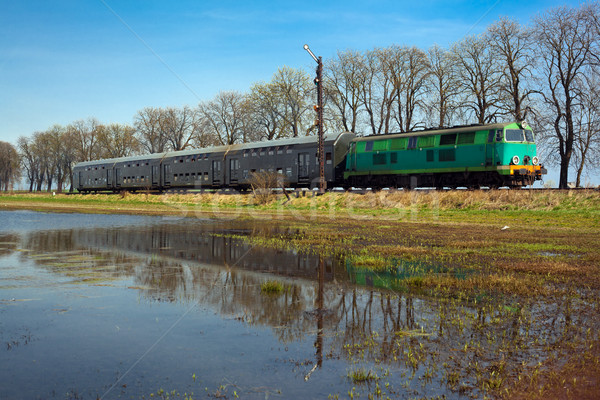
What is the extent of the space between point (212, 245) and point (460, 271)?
6.78 metres

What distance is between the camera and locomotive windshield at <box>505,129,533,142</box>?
1018 inches

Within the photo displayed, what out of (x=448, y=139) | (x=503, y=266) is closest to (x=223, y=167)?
(x=448, y=139)

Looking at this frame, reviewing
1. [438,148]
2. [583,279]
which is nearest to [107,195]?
[438,148]

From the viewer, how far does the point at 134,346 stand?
471 centimetres

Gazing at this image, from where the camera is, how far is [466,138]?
27.1 m

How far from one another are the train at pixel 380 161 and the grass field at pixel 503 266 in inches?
109

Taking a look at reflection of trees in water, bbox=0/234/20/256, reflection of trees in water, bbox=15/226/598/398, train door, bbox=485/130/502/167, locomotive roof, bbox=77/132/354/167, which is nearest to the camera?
reflection of trees in water, bbox=15/226/598/398

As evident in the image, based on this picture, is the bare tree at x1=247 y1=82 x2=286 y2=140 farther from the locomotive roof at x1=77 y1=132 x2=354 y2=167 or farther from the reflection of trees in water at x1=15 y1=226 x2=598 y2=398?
the reflection of trees in water at x1=15 y1=226 x2=598 y2=398

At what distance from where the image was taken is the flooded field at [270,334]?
12.7ft

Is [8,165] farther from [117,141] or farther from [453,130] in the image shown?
[453,130]

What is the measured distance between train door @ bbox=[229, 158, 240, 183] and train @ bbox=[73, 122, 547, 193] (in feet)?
0.27

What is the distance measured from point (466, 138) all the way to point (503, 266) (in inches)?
760

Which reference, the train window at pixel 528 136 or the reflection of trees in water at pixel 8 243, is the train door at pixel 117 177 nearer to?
the reflection of trees in water at pixel 8 243

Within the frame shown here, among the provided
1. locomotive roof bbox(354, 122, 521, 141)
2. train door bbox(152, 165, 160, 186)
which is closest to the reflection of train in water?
locomotive roof bbox(354, 122, 521, 141)
